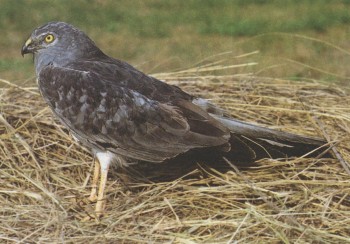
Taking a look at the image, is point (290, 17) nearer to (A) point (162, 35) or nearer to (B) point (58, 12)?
(A) point (162, 35)

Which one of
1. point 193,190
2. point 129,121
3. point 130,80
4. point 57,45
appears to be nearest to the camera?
point 193,190

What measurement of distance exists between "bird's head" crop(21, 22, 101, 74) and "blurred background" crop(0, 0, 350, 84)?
3.64m

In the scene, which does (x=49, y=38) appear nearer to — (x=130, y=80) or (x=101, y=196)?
(x=130, y=80)

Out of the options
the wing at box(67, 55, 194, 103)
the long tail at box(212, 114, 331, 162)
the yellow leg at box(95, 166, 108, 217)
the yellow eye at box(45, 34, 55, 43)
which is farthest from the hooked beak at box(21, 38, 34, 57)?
the long tail at box(212, 114, 331, 162)

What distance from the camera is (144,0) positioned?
501 inches

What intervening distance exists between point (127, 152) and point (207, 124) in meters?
0.58

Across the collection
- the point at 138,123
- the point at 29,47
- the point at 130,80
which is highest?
the point at 29,47

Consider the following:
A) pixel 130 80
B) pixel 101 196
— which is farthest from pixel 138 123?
pixel 101 196

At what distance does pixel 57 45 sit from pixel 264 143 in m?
1.67

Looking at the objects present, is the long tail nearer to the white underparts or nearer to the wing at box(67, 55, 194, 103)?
the wing at box(67, 55, 194, 103)

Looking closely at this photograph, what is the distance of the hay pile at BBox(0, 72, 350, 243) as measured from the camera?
478cm

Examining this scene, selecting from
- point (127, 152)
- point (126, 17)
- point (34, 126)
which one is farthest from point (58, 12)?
point (127, 152)

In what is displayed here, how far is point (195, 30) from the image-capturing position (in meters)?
11.6

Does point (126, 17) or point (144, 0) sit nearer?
point (126, 17)
